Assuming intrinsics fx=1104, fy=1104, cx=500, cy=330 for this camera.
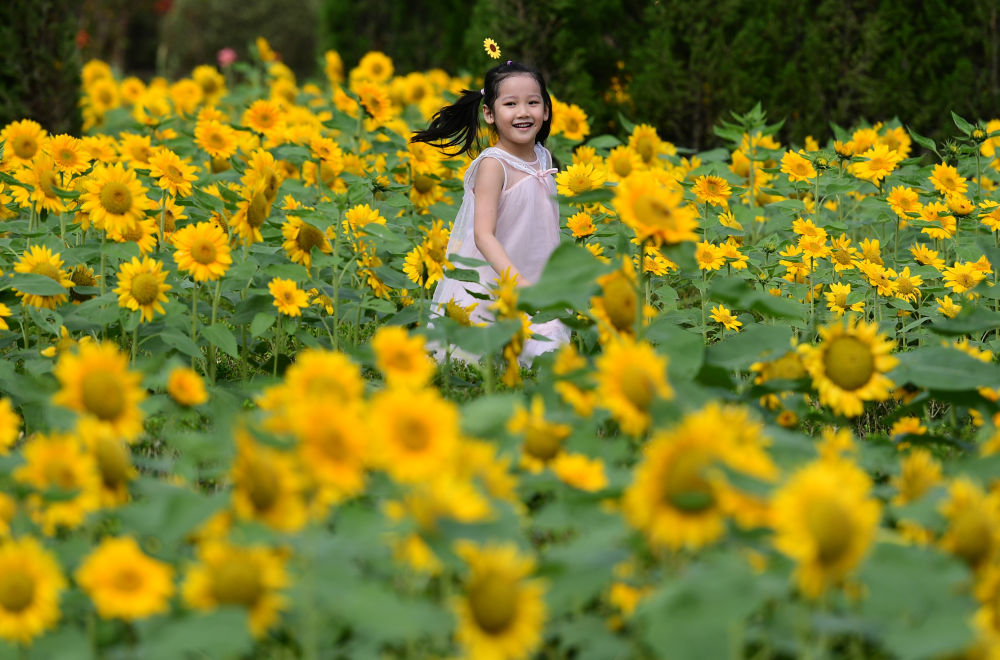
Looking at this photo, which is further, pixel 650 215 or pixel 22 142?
pixel 22 142

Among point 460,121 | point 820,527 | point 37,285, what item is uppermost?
point 820,527

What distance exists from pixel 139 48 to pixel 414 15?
15694 millimetres

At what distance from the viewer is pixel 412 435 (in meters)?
1.52

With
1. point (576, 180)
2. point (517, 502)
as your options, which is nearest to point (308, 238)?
point (576, 180)

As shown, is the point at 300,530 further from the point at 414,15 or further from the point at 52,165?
the point at 414,15

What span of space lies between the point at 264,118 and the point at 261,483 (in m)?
3.15

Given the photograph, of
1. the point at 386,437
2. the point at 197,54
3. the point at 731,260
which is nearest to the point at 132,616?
the point at 386,437

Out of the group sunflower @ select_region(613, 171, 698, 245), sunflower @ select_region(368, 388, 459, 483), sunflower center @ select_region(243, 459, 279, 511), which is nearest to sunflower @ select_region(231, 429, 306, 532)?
sunflower center @ select_region(243, 459, 279, 511)

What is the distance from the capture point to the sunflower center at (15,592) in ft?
4.98

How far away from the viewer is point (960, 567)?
1458mm

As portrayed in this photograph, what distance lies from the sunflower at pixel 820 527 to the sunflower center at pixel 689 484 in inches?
3.7

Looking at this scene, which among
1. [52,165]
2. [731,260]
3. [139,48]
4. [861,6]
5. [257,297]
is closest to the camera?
[257,297]

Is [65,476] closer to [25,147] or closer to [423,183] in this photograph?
[25,147]

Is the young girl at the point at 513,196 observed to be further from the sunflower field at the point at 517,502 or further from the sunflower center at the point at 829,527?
the sunflower center at the point at 829,527
